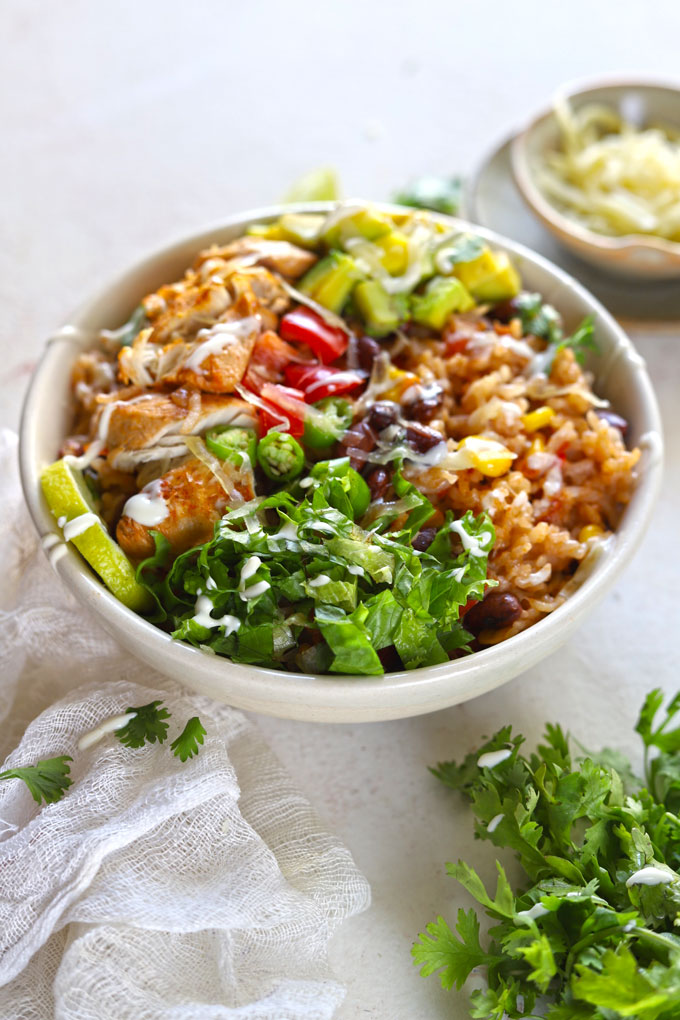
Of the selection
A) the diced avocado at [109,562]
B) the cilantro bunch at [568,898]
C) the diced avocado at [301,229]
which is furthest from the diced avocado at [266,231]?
the cilantro bunch at [568,898]

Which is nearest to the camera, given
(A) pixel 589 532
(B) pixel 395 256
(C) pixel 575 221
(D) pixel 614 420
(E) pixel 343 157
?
(A) pixel 589 532

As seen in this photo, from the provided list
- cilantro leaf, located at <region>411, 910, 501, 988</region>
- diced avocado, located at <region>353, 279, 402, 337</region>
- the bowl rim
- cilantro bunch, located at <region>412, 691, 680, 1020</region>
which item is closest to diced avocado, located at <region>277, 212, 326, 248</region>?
diced avocado, located at <region>353, 279, 402, 337</region>

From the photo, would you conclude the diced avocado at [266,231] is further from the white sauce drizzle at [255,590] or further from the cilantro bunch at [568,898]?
the cilantro bunch at [568,898]

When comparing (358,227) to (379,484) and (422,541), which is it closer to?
(379,484)

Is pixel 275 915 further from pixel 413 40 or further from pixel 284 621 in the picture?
pixel 413 40

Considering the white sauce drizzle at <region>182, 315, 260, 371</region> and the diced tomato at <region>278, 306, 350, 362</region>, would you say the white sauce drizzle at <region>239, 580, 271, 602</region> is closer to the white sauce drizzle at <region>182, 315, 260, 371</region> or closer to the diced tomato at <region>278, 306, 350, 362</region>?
the white sauce drizzle at <region>182, 315, 260, 371</region>

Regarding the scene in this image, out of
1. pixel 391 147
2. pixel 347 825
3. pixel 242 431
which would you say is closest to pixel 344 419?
pixel 242 431

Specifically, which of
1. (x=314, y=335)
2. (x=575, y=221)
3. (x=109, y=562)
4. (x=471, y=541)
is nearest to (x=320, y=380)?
(x=314, y=335)
